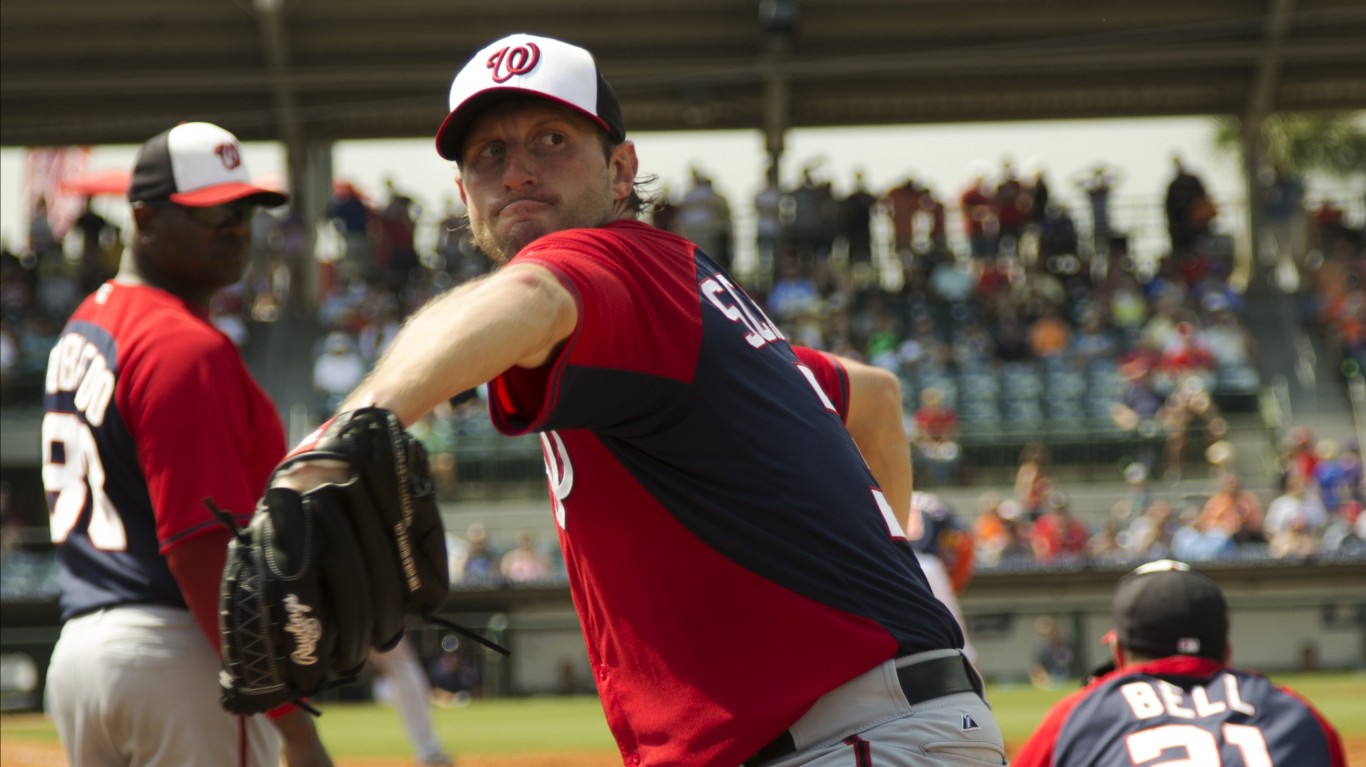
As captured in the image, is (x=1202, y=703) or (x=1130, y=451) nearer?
(x=1202, y=703)

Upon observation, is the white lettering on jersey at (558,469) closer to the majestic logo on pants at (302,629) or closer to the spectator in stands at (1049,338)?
the majestic logo on pants at (302,629)

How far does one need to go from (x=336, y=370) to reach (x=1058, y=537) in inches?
345

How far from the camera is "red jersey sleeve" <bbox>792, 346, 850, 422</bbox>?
2932 millimetres

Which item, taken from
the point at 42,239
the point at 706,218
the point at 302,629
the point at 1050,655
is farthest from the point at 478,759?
the point at 42,239

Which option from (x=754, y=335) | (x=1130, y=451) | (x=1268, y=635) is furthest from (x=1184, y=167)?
(x=754, y=335)

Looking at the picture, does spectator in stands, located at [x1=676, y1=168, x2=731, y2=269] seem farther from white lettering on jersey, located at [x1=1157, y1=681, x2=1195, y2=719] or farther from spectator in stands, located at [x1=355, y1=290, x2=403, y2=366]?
white lettering on jersey, located at [x1=1157, y1=681, x2=1195, y2=719]

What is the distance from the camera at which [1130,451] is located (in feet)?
59.0

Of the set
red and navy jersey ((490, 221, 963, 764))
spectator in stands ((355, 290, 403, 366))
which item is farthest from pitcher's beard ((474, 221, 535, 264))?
spectator in stands ((355, 290, 403, 366))

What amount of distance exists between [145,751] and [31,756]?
737cm

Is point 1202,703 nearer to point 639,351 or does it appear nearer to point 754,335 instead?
point 754,335

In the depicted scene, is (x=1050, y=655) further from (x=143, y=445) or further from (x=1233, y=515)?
(x=143, y=445)

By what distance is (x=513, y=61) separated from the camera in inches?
88.7

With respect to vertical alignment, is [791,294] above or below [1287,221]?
below

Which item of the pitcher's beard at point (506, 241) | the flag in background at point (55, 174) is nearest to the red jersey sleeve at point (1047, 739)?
the pitcher's beard at point (506, 241)
